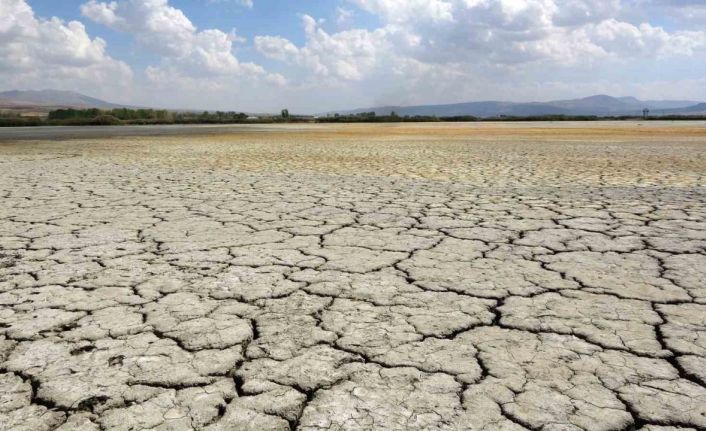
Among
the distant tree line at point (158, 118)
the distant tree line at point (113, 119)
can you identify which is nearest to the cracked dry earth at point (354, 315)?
the distant tree line at point (113, 119)

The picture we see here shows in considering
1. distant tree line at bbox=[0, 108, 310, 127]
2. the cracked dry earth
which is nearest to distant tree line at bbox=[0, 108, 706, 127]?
distant tree line at bbox=[0, 108, 310, 127]

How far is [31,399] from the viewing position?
4.92 feet

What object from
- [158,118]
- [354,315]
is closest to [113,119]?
[158,118]

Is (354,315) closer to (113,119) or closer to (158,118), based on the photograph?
(113,119)

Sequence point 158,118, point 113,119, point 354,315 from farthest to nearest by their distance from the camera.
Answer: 1. point 158,118
2. point 113,119
3. point 354,315

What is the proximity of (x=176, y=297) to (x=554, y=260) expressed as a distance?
6.34 feet

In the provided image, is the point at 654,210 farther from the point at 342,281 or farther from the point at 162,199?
the point at 162,199

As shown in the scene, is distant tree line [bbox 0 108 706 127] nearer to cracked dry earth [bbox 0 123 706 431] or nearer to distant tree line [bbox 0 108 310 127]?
distant tree line [bbox 0 108 310 127]

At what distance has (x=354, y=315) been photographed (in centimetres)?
211

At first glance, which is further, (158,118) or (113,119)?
(158,118)

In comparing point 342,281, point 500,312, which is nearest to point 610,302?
point 500,312

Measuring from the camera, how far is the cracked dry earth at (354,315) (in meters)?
1.46

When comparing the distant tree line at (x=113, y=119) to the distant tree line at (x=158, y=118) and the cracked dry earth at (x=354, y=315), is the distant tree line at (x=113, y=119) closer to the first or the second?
the distant tree line at (x=158, y=118)

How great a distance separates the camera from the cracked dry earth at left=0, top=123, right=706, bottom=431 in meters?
1.46
